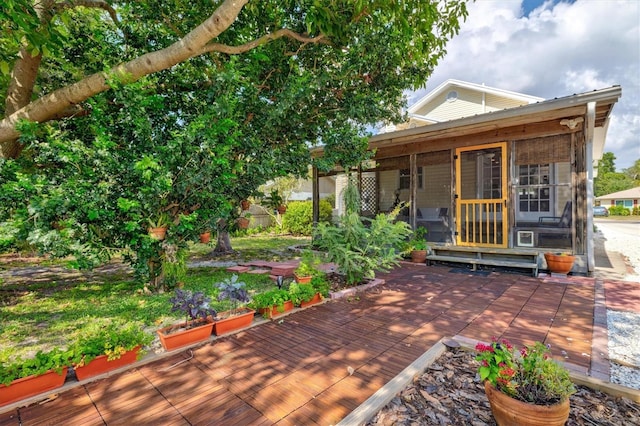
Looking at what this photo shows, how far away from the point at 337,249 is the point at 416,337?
196 cm

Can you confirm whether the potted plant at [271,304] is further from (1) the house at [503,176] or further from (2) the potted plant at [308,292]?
(1) the house at [503,176]

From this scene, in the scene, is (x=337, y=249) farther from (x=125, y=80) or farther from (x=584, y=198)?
(x=584, y=198)

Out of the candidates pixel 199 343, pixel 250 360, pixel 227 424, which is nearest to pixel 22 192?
pixel 199 343

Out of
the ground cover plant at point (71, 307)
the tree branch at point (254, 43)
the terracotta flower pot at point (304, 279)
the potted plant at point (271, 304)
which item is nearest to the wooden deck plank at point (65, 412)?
the ground cover plant at point (71, 307)

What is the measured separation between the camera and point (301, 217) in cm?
1429

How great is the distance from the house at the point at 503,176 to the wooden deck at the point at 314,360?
78.7 inches

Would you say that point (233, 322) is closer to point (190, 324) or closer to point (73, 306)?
point (190, 324)

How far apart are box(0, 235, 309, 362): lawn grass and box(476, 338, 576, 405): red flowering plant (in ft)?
9.44

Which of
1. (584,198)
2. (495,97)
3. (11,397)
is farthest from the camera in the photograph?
(495,97)

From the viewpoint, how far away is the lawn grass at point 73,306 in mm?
3193

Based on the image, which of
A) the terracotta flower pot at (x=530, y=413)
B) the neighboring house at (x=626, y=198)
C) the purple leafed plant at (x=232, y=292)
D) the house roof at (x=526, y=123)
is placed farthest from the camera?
the neighboring house at (x=626, y=198)

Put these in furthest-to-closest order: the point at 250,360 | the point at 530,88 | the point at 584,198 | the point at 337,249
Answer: the point at 530,88
the point at 584,198
the point at 337,249
the point at 250,360

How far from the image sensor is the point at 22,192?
3678 millimetres

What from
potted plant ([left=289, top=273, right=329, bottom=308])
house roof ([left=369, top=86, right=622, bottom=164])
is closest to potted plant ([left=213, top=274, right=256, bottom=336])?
potted plant ([left=289, top=273, right=329, bottom=308])
